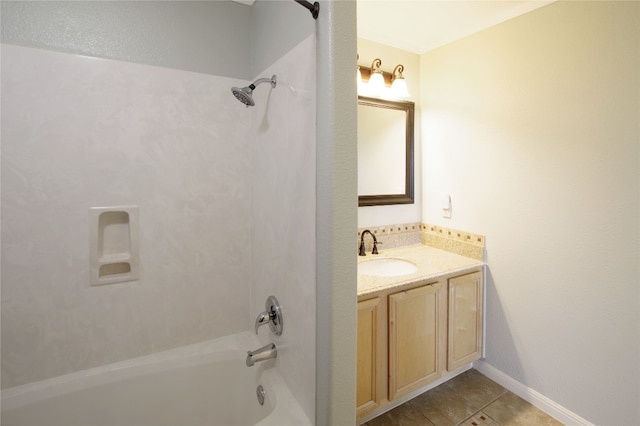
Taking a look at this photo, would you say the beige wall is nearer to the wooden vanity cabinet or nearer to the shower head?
the wooden vanity cabinet

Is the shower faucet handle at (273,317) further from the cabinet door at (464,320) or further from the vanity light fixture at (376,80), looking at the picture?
the vanity light fixture at (376,80)

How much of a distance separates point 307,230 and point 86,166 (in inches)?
43.1

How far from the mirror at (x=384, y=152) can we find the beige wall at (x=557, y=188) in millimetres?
308

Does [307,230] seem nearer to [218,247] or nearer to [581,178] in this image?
[218,247]

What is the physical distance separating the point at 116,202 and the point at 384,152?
1.79 metres

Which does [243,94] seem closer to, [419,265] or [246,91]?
[246,91]

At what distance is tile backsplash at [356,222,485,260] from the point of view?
222cm

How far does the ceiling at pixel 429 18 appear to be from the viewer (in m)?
1.83

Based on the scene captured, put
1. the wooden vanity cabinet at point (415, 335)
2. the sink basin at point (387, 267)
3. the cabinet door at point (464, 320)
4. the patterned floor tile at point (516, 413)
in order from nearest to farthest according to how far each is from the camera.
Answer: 1. the wooden vanity cabinet at point (415, 335)
2. the patterned floor tile at point (516, 413)
3. the cabinet door at point (464, 320)
4. the sink basin at point (387, 267)

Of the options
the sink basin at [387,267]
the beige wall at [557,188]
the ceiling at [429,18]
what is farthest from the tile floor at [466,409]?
the ceiling at [429,18]

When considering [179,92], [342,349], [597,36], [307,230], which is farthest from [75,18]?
[597,36]

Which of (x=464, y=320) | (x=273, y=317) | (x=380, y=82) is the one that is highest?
(x=380, y=82)

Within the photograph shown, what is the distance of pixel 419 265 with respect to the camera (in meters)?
2.06

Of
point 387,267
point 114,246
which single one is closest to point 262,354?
point 114,246
